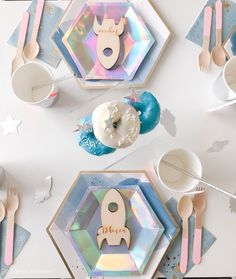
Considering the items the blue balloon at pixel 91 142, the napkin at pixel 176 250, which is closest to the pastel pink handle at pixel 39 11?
the blue balloon at pixel 91 142

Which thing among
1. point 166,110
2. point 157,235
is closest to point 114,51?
point 166,110

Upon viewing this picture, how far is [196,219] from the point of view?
902 mm

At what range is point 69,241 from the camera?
891 mm

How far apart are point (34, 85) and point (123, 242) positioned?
1.29 feet

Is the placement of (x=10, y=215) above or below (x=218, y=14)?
below

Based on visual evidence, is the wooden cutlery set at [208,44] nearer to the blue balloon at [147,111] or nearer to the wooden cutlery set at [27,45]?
the blue balloon at [147,111]

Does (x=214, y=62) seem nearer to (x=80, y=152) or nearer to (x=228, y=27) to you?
(x=228, y=27)

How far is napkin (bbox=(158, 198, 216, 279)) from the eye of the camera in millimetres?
895

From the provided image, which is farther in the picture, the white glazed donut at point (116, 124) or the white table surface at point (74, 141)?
the white table surface at point (74, 141)

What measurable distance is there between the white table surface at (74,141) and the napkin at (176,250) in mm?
16

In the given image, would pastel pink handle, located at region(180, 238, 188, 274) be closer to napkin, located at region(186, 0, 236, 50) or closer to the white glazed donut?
the white glazed donut

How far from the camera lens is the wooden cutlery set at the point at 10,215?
891 mm

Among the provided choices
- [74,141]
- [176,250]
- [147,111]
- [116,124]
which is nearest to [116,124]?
[116,124]

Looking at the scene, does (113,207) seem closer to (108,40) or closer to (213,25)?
(108,40)
